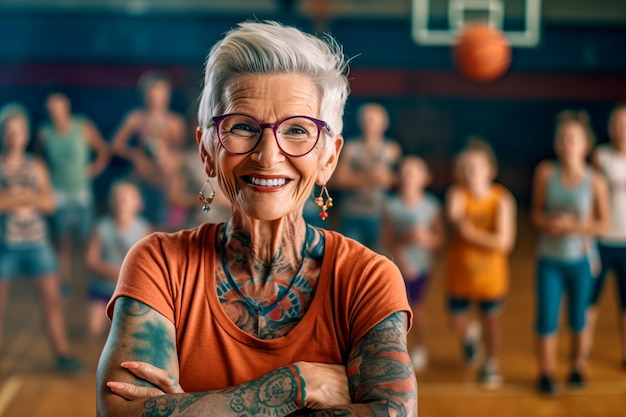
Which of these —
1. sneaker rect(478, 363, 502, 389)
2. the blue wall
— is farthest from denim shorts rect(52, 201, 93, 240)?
the blue wall

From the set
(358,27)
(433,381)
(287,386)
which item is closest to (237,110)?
(287,386)

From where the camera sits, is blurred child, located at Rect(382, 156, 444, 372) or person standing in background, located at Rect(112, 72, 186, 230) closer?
blurred child, located at Rect(382, 156, 444, 372)

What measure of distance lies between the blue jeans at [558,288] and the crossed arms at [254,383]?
2879 mm

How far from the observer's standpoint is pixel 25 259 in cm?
409

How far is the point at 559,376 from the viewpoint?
428 centimetres

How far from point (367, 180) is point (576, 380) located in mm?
1615

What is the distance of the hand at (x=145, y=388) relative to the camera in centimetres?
124

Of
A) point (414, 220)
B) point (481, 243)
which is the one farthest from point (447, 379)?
point (414, 220)

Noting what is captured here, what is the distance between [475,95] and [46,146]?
23.2ft

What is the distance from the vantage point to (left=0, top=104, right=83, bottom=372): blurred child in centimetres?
409

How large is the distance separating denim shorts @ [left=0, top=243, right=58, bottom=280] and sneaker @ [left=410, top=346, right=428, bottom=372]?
2082 millimetres

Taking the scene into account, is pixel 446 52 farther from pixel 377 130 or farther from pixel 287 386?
pixel 287 386

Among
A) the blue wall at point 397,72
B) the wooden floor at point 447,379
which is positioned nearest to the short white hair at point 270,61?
the wooden floor at point 447,379

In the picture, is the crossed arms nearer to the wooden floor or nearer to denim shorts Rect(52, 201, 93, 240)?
the wooden floor
